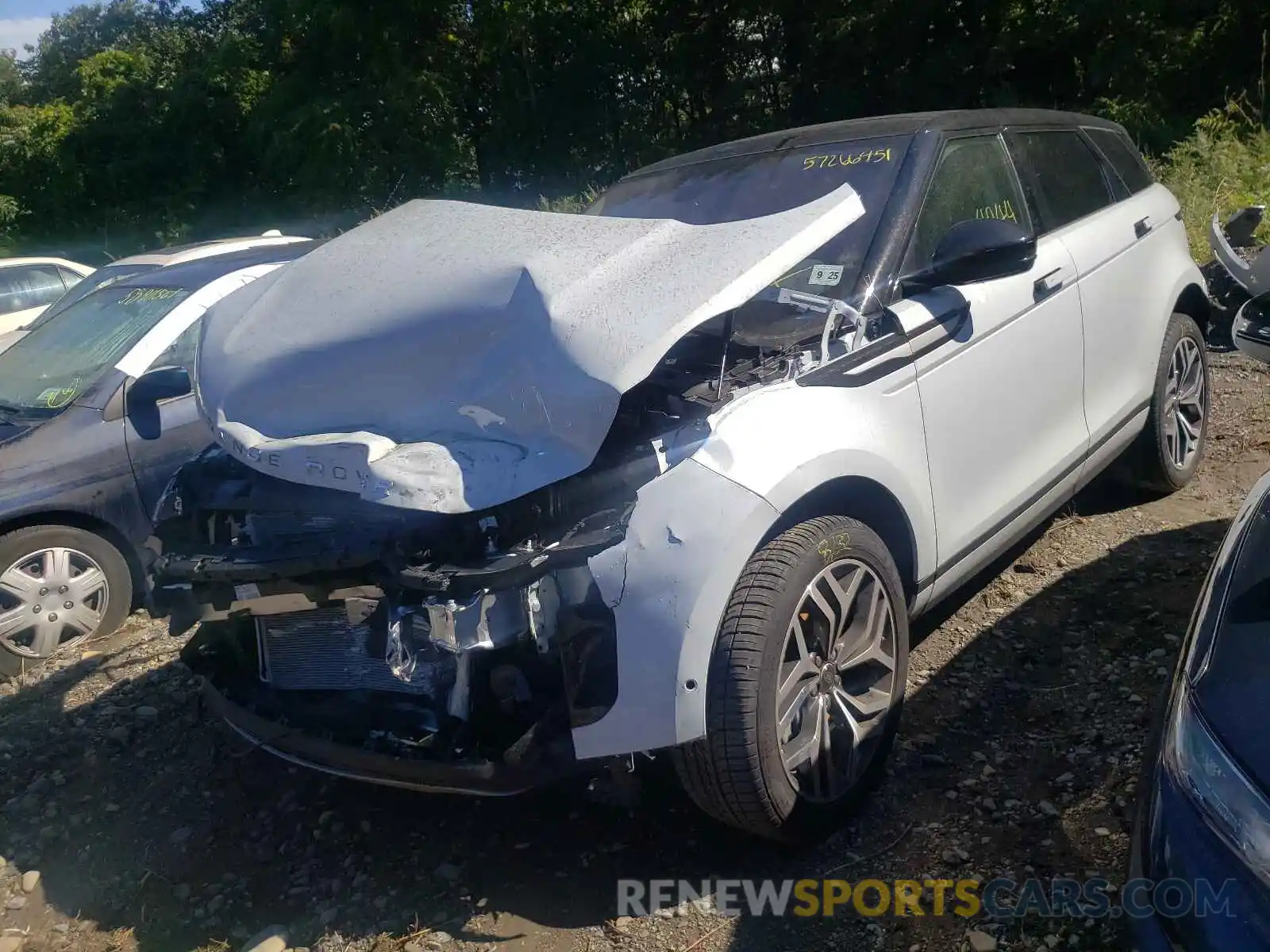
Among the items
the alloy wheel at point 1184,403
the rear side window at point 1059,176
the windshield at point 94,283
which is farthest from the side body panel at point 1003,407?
the windshield at point 94,283

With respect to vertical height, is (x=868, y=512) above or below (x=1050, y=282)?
below

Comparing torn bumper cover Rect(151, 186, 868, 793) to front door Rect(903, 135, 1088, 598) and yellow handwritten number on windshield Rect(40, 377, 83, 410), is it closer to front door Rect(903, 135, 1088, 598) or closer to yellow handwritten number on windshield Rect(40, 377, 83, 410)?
front door Rect(903, 135, 1088, 598)

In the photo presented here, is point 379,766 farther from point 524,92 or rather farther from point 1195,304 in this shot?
point 524,92

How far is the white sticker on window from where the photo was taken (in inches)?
132

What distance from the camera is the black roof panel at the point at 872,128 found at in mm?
3805

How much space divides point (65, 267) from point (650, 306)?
12037 millimetres

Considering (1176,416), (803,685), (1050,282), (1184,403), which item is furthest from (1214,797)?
(1184,403)

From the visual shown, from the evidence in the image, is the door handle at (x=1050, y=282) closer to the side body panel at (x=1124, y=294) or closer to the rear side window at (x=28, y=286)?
the side body panel at (x=1124, y=294)

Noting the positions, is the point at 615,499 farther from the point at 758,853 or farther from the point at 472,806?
the point at 472,806

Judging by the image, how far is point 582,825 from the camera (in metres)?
3.19

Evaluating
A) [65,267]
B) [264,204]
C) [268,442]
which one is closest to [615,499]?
[268,442]

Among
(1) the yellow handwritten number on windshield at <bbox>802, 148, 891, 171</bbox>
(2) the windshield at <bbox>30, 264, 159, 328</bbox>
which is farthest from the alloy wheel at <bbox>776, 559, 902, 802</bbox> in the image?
(2) the windshield at <bbox>30, 264, 159, 328</bbox>

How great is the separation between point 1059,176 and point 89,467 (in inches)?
171

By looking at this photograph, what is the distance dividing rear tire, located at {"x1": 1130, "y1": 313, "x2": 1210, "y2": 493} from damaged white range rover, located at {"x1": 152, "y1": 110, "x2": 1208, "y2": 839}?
123cm
